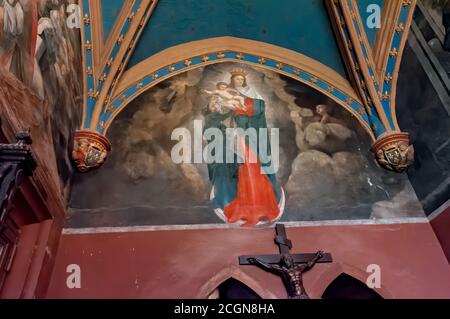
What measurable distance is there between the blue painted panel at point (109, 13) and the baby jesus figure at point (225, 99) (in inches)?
70.5

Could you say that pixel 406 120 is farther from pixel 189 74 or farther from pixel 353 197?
pixel 189 74

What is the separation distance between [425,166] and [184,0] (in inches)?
182

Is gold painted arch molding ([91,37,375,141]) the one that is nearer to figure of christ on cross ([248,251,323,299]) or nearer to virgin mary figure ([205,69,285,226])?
virgin mary figure ([205,69,285,226])

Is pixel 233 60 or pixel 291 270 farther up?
pixel 233 60

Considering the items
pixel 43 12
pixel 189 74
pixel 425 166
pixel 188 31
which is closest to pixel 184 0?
pixel 188 31

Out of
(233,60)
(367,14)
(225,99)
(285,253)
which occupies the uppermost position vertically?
(233,60)

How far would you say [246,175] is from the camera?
20.1ft

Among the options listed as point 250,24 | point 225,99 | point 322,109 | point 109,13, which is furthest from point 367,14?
point 109,13

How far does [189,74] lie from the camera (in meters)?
7.41

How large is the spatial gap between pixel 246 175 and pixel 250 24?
3087 mm

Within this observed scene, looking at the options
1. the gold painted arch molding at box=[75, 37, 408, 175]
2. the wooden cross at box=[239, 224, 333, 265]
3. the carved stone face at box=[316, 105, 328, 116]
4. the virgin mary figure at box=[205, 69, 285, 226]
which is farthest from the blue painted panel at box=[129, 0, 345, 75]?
the wooden cross at box=[239, 224, 333, 265]

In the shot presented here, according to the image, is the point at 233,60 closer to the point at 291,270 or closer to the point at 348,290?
the point at 291,270

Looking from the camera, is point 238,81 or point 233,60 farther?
point 233,60
